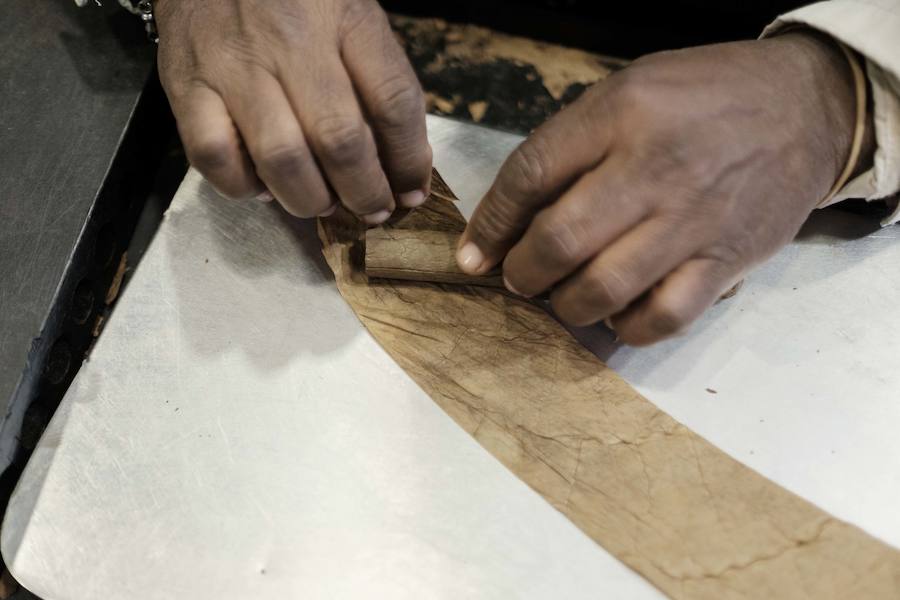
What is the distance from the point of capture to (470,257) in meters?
1.06

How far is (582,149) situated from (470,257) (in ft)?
0.79

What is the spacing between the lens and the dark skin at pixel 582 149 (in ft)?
3.04

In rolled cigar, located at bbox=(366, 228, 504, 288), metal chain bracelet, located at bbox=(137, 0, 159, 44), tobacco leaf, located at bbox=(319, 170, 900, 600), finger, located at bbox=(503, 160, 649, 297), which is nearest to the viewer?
finger, located at bbox=(503, 160, 649, 297)

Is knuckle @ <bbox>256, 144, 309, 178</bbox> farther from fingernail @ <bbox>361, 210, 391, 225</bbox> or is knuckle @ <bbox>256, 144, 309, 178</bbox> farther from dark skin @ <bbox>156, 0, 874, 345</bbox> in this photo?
fingernail @ <bbox>361, 210, 391, 225</bbox>

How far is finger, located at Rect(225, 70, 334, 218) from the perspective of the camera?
936 millimetres

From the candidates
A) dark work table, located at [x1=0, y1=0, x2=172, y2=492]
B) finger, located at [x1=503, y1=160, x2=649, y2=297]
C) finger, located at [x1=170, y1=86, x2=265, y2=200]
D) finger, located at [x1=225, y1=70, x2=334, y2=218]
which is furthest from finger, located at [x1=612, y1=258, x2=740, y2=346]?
dark work table, located at [x1=0, y1=0, x2=172, y2=492]

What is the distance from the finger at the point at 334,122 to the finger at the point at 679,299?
437 mm

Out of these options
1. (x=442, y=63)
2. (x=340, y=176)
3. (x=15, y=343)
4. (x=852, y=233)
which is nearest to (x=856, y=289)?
(x=852, y=233)

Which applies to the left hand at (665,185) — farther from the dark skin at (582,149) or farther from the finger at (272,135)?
the finger at (272,135)

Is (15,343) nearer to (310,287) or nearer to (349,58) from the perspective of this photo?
(310,287)

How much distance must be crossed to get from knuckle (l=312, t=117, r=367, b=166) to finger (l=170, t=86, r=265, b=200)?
125 millimetres

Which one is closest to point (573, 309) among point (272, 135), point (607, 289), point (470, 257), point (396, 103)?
point (607, 289)

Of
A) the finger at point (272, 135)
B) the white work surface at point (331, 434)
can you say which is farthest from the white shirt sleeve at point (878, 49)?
the finger at point (272, 135)

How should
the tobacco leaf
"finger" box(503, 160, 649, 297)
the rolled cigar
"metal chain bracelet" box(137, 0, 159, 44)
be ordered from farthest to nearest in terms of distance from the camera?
1. "metal chain bracelet" box(137, 0, 159, 44)
2. the rolled cigar
3. the tobacco leaf
4. "finger" box(503, 160, 649, 297)
